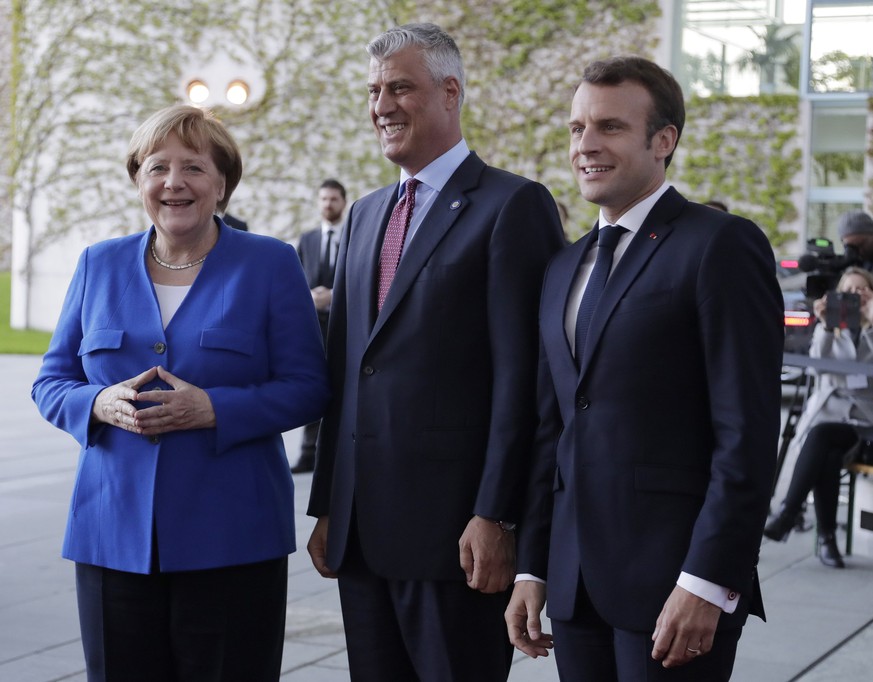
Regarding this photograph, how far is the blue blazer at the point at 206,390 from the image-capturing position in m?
2.79

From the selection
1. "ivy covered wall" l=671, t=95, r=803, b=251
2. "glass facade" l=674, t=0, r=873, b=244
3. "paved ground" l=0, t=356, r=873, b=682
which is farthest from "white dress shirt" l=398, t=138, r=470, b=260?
"glass facade" l=674, t=0, r=873, b=244

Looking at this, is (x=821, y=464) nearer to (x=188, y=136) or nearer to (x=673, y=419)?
(x=673, y=419)

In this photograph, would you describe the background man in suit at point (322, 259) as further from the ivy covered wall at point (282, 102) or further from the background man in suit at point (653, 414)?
the ivy covered wall at point (282, 102)

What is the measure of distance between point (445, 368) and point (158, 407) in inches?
24.9

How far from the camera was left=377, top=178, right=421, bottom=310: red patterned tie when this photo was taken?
9.48ft

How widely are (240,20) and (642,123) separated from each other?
1624 centimetres

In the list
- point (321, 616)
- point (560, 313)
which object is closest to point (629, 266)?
point (560, 313)

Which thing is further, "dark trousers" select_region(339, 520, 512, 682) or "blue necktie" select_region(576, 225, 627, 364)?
"dark trousers" select_region(339, 520, 512, 682)

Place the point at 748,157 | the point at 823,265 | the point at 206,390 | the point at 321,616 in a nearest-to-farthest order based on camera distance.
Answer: the point at 206,390 < the point at 321,616 < the point at 823,265 < the point at 748,157

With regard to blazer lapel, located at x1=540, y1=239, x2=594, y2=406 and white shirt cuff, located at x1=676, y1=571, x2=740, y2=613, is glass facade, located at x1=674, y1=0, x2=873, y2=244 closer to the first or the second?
blazer lapel, located at x1=540, y1=239, x2=594, y2=406

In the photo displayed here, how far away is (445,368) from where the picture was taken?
9.08 ft

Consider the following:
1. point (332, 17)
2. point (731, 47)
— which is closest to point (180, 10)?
point (332, 17)

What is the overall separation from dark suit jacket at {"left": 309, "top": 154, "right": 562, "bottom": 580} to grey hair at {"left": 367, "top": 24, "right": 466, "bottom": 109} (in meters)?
0.29

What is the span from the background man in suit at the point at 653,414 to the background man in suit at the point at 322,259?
6.30m
